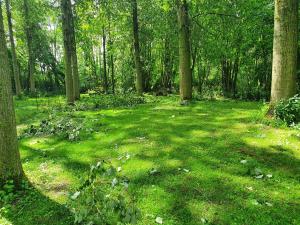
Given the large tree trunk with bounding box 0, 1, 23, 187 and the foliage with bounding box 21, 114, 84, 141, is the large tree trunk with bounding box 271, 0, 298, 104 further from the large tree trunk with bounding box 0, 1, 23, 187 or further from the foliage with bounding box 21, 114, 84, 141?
the large tree trunk with bounding box 0, 1, 23, 187

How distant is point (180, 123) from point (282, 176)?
4242 millimetres

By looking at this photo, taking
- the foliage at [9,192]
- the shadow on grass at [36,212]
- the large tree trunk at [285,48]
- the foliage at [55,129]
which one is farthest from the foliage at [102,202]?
the large tree trunk at [285,48]

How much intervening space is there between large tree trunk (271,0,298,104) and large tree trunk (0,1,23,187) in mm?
6324

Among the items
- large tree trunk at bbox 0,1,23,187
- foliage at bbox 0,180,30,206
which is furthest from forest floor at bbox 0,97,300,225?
large tree trunk at bbox 0,1,23,187

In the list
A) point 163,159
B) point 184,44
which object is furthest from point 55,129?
point 184,44

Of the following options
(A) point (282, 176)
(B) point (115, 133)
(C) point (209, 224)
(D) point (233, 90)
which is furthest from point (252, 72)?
(C) point (209, 224)

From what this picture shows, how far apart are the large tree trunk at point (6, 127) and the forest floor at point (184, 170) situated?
1.81 feet

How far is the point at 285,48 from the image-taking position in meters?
7.34

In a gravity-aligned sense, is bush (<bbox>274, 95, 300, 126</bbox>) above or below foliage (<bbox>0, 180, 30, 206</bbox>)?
above

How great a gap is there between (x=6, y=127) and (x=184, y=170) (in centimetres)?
307

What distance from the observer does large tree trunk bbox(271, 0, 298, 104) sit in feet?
23.8

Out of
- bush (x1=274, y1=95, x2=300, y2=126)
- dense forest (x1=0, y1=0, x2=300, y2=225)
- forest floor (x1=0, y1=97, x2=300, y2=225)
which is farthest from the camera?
bush (x1=274, y1=95, x2=300, y2=126)

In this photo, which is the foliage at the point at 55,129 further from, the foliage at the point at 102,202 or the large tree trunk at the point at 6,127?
the foliage at the point at 102,202

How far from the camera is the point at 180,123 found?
28.6 feet
